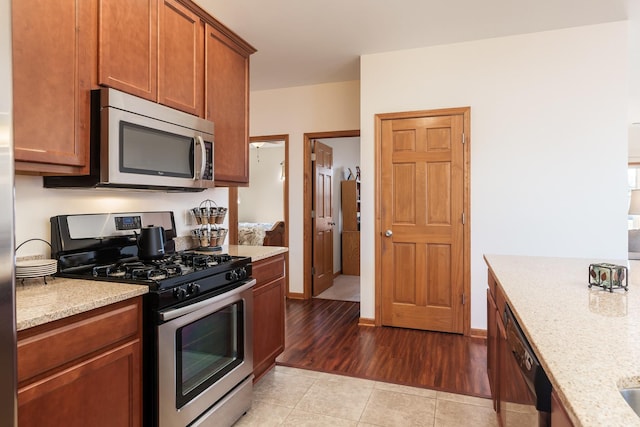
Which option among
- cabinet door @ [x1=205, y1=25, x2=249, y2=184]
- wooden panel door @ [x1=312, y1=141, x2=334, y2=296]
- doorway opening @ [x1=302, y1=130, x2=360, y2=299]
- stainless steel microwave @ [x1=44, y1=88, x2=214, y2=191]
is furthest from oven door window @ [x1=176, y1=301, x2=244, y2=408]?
wooden panel door @ [x1=312, y1=141, x2=334, y2=296]

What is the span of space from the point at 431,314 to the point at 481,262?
65cm

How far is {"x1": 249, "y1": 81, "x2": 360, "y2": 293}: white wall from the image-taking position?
4.52 metres

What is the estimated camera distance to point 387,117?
3.62 m

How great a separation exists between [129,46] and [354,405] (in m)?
2.30

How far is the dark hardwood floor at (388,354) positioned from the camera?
258 centimetres

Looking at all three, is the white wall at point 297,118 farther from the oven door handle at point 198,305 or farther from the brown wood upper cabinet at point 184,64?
the oven door handle at point 198,305

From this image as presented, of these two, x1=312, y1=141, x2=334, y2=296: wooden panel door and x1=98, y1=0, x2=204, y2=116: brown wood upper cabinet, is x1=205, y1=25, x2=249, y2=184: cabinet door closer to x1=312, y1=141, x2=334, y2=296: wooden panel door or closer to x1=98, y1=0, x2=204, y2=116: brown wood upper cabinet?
x1=98, y1=0, x2=204, y2=116: brown wood upper cabinet

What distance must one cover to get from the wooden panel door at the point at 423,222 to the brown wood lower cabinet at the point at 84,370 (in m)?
2.55

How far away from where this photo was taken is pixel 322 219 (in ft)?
16.8

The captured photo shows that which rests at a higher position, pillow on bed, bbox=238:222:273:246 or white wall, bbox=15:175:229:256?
white wall, bbox=15:175:229:256

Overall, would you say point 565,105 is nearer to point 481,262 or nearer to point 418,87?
point 418,87

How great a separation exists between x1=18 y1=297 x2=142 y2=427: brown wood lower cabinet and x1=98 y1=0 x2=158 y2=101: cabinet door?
1.08m

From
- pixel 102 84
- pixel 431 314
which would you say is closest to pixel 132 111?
pixel 102 84

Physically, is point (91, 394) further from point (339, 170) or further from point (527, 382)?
point (339, 170)
